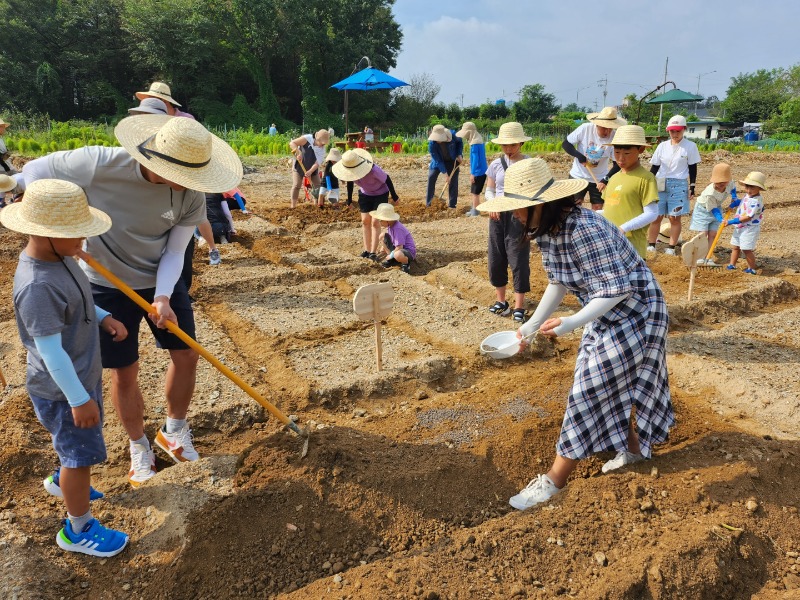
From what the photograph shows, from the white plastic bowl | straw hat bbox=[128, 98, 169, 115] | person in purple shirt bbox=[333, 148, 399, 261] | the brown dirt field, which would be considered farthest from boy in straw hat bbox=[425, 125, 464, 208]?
the white plastic bowl

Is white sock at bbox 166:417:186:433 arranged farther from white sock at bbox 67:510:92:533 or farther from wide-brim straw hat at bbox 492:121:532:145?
wide-brim straw hat at bbox 492:121:532:145

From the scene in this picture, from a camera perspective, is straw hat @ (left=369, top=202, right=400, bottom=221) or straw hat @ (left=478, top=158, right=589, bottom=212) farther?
straw hat @ (left=369, top=202, right=400, bottom=221)

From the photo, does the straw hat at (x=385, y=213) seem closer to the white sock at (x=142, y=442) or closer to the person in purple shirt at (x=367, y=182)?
the person in purple shirt at (x=367, y=182)

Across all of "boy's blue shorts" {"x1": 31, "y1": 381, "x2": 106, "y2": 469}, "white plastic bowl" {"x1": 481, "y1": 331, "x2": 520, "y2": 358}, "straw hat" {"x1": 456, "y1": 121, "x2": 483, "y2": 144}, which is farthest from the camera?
"straw hat" {"x1": 456, "y1": 121, "x2": 483, "y2": 144}

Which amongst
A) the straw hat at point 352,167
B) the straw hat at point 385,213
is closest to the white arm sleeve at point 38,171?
the straw hat at point 385,213

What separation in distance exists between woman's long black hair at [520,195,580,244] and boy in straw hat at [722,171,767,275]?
4.92 meters

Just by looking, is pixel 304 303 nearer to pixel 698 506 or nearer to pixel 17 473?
pixel 17 473

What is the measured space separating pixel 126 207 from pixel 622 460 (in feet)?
8.63

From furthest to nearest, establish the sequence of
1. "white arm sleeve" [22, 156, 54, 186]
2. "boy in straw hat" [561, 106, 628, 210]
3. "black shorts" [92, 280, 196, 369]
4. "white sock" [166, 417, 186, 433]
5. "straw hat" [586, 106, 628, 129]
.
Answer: "boy in straw hat" [561, 106, 628, 210], "straw hat" [586, 106, 628, 129], "white sock" [166, 417, 186, 433], "black shorts" [92, 280, 196, 369], "white arm sleeve" [22, 156, 54, 186]

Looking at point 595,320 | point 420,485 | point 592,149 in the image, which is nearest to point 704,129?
point 592,149

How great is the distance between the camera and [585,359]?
2602 mm

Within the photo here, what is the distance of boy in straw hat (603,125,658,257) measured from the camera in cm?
415

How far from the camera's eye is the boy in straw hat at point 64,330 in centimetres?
203

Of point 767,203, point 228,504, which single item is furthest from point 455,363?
point 767,203
